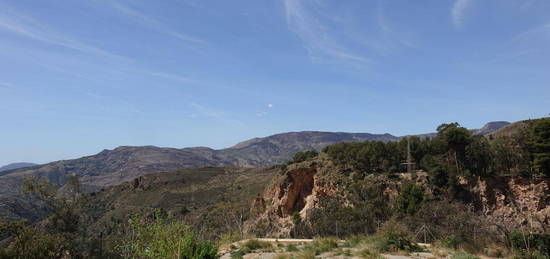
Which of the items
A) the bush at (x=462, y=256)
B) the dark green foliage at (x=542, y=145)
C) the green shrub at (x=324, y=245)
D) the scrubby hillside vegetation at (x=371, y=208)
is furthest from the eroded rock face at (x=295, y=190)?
the bush at (x=462, y=256)

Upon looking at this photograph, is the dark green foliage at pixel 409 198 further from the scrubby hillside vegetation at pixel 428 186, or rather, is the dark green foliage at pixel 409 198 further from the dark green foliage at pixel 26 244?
the dark green foliage at pixel 26 244

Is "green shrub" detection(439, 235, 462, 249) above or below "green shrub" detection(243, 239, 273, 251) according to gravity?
above

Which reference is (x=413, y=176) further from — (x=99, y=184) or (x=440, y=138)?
(x=99, y=184)

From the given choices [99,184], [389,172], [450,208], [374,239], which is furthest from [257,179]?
[99,184]

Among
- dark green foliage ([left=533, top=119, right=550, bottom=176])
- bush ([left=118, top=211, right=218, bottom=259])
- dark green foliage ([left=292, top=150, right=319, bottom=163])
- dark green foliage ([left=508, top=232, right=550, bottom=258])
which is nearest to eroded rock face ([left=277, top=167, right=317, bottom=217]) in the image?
dark green foliage ([left=292, top=150, right=319, bottom=163])

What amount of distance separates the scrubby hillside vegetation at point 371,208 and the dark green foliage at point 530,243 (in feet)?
0.13

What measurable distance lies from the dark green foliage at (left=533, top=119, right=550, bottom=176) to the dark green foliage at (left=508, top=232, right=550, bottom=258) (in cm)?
2178

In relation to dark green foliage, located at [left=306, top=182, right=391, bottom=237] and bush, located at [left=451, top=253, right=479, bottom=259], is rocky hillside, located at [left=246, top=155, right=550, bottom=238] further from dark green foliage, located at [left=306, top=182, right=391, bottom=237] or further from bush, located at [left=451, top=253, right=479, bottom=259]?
bush, located at [left=451, top=253, right=479, bottom=259]

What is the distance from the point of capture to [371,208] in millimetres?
30500

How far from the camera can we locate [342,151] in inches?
1670

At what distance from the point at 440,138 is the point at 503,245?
27.3 meters

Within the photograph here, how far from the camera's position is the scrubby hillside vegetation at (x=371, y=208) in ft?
36.5

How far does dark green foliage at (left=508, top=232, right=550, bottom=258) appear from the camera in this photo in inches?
403

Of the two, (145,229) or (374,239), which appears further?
(374,239)
